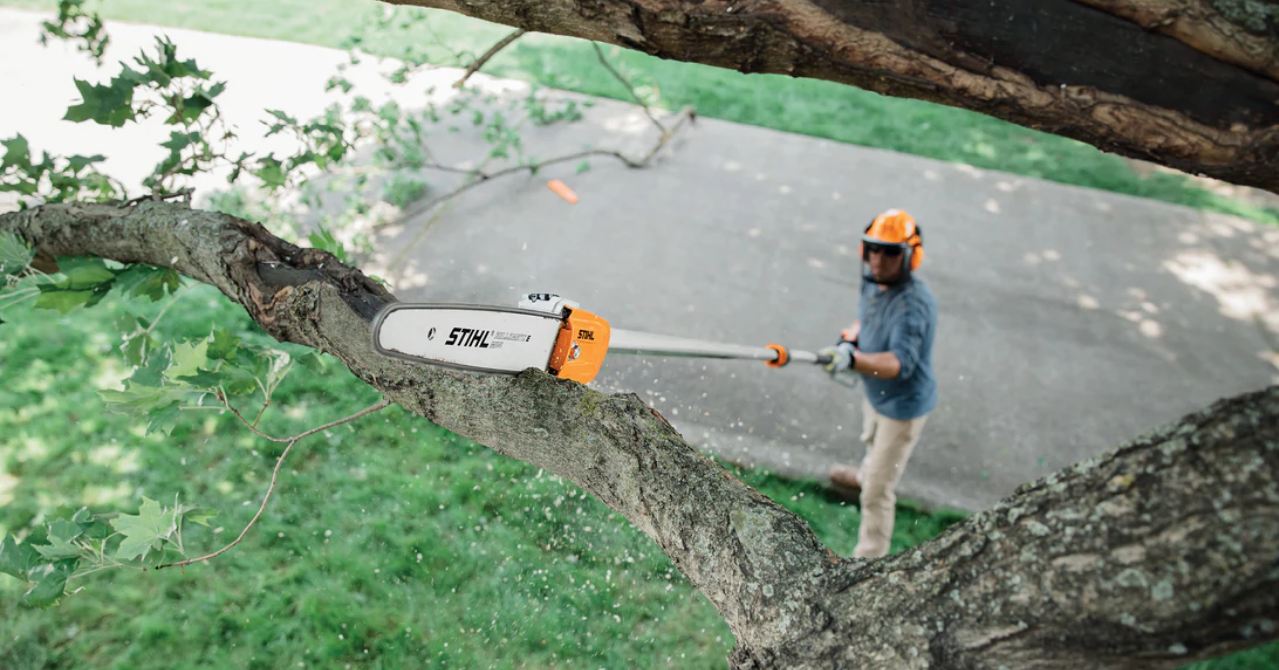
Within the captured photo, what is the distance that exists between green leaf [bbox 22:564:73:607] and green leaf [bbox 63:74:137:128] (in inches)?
45.6

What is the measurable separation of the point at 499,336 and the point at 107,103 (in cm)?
144

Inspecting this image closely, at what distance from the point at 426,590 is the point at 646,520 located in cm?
179

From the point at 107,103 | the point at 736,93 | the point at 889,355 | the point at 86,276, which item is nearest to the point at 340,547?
the point at 86,276

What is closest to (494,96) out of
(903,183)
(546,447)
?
(903,183)

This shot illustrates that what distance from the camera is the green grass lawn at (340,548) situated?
9.11ft

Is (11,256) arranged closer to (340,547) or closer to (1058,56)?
(340,547)

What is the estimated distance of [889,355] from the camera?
119 inches

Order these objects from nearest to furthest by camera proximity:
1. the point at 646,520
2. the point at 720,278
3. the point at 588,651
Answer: the point at 646,520 → the point at 588,651 → the point at 720,278

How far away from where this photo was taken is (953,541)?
1116 mm

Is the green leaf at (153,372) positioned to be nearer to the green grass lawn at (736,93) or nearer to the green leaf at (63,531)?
the green leaf at (63,531)

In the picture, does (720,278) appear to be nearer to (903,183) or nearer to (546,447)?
(903,183)

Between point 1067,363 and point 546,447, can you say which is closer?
point 546,447

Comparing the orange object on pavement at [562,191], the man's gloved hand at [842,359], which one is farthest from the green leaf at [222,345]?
the orange object on pavement at [562,191]

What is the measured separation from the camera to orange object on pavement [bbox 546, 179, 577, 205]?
18.7 feet
